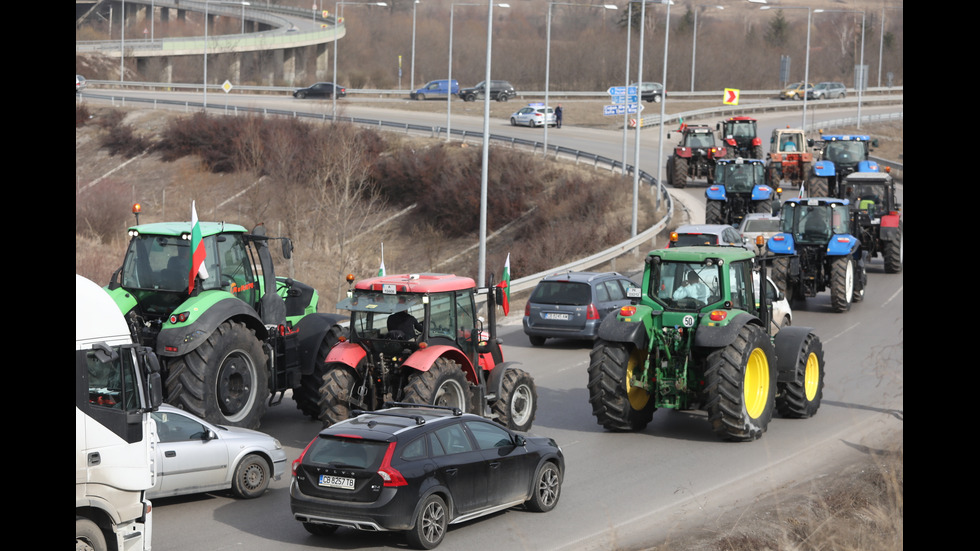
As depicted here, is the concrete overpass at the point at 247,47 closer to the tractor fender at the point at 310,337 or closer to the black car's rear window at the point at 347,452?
the tractor fender at the point at 310,337

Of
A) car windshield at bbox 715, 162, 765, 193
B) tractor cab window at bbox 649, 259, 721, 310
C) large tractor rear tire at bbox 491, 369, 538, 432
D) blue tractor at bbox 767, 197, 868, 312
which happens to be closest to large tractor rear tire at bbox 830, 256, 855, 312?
blue tractor at bbox 767, 197, 868, 312

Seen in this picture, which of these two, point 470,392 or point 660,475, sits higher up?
point 470,392

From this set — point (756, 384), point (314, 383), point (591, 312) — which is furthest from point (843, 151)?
point (314, 383)

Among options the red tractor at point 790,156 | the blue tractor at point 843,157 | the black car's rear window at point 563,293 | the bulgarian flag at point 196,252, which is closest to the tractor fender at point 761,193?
the blue tractor at point 843,157

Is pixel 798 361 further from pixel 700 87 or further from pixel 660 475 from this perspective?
pixel 700 87

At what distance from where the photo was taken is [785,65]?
198ft

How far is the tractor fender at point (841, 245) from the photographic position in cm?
2581

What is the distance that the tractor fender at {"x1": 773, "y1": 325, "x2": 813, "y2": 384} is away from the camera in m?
16.3

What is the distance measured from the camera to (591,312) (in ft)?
75.5

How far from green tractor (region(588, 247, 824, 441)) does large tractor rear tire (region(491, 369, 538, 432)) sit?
947mm

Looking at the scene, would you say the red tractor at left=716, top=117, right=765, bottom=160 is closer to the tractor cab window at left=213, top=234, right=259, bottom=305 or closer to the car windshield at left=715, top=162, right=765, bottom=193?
the car windshield at left=715, top=162, right=765, bottom=193
